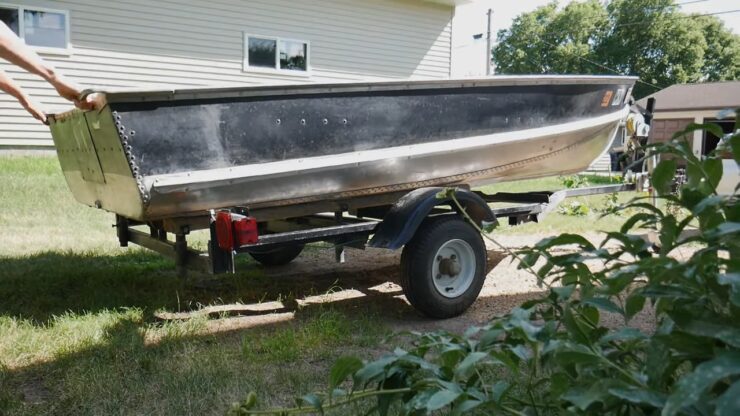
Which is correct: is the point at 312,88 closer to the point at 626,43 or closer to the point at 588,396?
Answer: the point at 588,396

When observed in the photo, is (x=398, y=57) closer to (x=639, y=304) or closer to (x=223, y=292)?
(x=223, y=292)

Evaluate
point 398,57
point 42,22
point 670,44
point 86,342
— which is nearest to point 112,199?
point 86,342

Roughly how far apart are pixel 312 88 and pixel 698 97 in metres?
29.0

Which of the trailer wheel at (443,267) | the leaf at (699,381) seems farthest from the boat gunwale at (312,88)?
the leaf at (699,381)

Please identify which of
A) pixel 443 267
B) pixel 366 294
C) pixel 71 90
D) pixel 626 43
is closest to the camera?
pixel 71 90

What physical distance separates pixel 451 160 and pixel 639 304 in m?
3.54

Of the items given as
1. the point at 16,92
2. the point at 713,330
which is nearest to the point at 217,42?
the point at 16,92

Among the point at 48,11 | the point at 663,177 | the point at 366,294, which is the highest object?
the point at 48,11

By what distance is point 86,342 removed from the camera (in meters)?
3.78

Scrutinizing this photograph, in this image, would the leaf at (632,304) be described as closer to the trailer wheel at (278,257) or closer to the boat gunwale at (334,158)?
the boat gunwale at (334,158)

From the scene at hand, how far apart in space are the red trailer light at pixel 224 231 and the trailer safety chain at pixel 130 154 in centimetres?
43

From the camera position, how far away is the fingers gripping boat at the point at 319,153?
370 centimetres

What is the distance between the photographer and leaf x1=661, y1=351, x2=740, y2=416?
36.2 inches

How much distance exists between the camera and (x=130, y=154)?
3.58 metres
